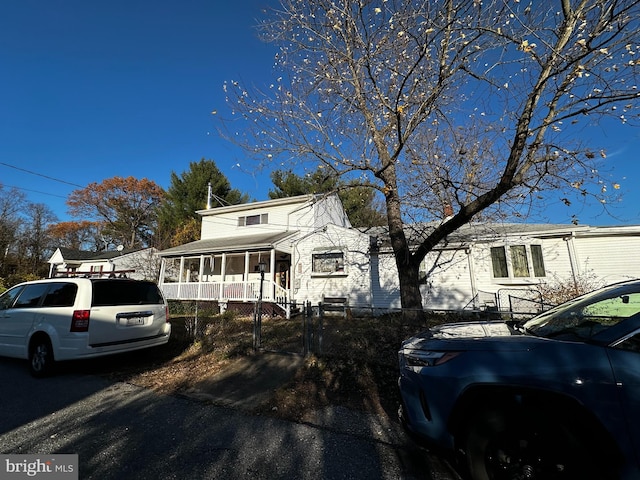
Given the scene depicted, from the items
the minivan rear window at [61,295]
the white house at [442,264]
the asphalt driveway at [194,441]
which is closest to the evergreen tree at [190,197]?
the white house at [442,264]

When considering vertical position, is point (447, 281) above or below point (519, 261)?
below

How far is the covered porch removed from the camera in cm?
1510

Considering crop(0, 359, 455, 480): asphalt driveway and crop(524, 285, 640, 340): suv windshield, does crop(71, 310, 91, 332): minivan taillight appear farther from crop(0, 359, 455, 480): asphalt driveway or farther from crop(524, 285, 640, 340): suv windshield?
crop(524, 285, 640, 340): suv windshield

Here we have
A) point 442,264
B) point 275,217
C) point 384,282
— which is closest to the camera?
point 442,264

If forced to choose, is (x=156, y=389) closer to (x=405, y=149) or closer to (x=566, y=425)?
(x=566, y=425)

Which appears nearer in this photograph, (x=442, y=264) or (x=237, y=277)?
(x=442, y=264)

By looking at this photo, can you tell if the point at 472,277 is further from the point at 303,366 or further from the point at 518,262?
the point at 303,366

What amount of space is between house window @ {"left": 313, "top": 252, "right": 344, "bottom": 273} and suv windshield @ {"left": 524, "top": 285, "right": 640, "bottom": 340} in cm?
1188

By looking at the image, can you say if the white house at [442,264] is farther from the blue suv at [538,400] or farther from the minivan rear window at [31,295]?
the blue suv at [538,400]

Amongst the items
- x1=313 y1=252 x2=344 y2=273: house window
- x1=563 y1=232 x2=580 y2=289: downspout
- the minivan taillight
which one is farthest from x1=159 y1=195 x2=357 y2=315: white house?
x1=563 y1=232 x2=580 y2=289: downspout

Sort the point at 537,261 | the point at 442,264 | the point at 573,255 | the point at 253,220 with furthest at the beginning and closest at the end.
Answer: the point at 253,220 < the point at 442,264 < the point at 537,261 < the point at 573,255

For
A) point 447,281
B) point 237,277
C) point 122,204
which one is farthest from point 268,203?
point 122,204

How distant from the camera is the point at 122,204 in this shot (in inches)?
1578

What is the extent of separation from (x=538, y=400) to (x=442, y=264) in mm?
12272
